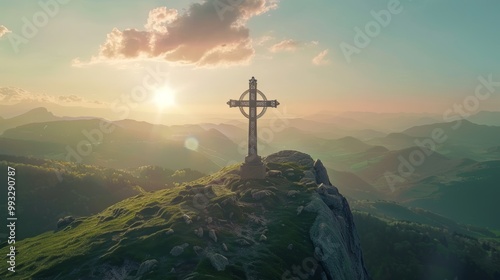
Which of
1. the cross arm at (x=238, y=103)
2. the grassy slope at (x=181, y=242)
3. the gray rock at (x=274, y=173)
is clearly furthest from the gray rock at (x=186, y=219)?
the gray rock at (x=274, y=173)

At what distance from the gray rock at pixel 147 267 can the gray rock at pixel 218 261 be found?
687 centimetres

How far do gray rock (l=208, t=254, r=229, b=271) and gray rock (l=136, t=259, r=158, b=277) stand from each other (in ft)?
22.5

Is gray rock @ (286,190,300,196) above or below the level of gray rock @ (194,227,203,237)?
above

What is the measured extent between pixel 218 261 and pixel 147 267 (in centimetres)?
877

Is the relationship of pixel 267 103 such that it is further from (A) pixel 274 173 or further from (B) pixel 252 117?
(A) pixel 274 173

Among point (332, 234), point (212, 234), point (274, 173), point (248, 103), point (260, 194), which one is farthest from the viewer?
point (274, 173)

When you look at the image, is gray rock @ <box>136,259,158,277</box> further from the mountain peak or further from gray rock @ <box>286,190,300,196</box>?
gray rock @ <box>286,190,300,196</box>

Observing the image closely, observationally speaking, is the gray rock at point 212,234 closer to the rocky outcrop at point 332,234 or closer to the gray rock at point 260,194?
the rocky outcrop at point 332,234

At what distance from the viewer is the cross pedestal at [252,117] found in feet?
240

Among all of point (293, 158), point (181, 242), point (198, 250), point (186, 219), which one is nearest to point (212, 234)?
point (198, 250)

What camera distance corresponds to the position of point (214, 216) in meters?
55.6

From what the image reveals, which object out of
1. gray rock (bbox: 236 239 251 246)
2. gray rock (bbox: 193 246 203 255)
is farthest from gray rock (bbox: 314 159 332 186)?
gray rock (bbox: 193 246 203 255)

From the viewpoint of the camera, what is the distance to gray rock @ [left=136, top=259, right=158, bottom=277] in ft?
131

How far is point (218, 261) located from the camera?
41531 mm
